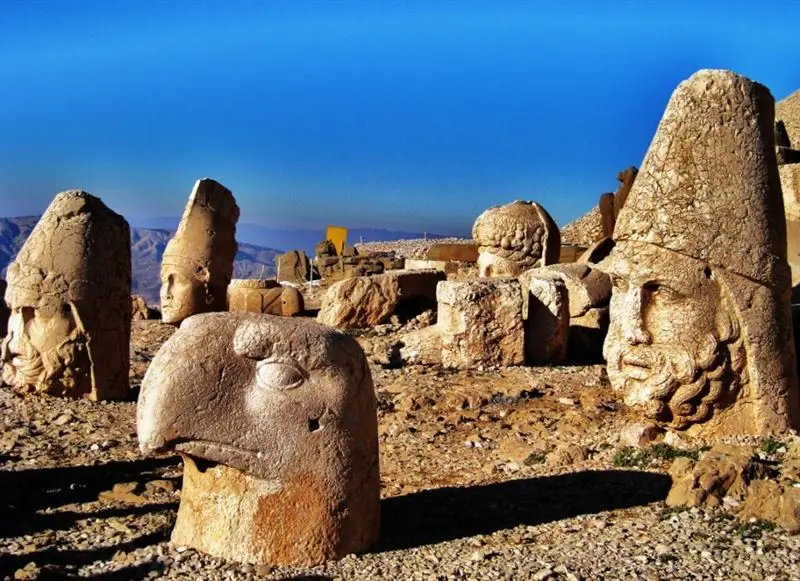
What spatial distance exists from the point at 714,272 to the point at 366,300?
25.8 feet

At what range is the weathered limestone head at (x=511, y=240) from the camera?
541 inches

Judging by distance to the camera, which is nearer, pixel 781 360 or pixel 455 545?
pixel 455 545

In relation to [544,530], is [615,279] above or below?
above

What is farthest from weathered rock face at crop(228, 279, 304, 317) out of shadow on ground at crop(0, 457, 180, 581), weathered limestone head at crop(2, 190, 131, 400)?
shadow on ground at crop(0, 457, 180, 581)

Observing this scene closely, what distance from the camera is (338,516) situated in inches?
185

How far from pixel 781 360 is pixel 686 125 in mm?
1854

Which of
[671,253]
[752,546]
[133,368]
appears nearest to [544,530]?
[752,546]

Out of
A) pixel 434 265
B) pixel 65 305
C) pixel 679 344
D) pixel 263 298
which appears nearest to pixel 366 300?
pixel 263 298

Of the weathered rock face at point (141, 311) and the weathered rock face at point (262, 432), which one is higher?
the weathered rock face at point (141, 311)

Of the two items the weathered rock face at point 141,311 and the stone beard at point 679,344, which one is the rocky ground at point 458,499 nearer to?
the stone beard at point 679,344

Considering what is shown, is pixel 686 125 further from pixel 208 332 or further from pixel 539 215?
pixel 539 215

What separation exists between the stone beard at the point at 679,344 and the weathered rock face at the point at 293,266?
51.8 feet

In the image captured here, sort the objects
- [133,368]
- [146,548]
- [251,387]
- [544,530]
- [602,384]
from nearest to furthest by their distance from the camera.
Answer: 1. [251,387]
2. [146,548]
3. [544,530]
4. [602,384]
5. [133,368]

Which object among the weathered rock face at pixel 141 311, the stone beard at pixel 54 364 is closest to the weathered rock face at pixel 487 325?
the stone beard at pixel 54 364
